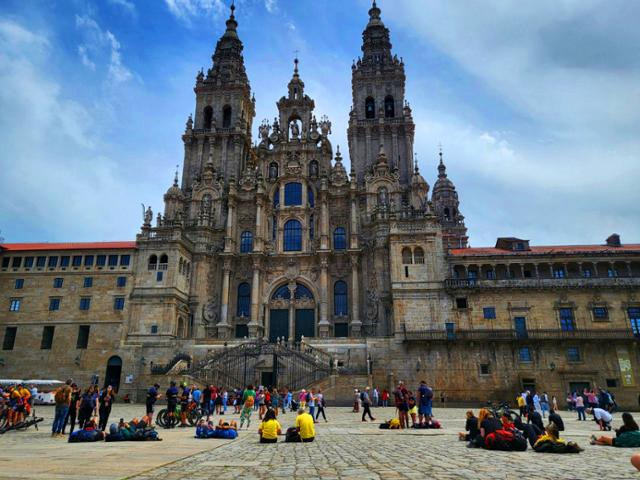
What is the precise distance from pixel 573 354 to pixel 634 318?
668cm

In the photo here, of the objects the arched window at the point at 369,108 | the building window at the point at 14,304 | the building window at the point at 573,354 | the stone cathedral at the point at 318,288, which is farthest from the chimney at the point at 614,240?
the building window at the point at 14,304

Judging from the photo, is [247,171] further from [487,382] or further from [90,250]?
[487,382]

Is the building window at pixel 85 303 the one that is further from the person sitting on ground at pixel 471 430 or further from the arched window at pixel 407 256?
the person sitting on ground at pixel 471 430

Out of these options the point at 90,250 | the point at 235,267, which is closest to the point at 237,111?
the point at 235,267

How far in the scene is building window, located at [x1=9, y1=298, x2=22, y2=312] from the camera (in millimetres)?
43344

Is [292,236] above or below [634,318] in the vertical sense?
above

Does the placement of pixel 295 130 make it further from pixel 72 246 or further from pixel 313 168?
pixel 72 246

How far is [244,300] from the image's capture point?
4891 centimetres

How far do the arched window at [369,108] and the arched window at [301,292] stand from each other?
2162 cm

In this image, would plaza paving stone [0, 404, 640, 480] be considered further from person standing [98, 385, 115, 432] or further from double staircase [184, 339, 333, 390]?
double staircase [184, 339, 333, 390]

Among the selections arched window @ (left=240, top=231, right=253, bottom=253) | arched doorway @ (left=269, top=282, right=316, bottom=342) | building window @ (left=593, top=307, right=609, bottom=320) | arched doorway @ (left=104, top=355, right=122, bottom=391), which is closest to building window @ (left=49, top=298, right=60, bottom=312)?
arched doorway @ (left=104, top=355, right=122, bottom=391)

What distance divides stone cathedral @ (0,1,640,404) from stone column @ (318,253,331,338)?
0.19 m

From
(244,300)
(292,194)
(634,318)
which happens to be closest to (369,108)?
(292,194)

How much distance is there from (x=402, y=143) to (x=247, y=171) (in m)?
17.8
